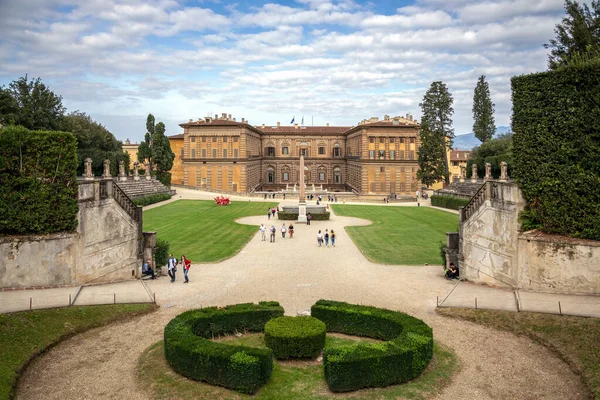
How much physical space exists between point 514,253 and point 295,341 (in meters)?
11.1

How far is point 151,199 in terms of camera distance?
5594cm

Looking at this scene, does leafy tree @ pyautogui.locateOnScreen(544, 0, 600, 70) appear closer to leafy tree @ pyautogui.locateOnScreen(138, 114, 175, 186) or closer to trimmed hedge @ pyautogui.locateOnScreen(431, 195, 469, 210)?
trimmed hedge @ pyautogui.locateOnScreen(431, 195, 469, 210)

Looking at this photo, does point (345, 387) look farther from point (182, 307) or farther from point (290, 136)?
point (290, 136)

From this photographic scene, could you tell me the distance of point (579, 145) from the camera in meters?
18.7

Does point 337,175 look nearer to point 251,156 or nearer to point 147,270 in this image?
point 251,156

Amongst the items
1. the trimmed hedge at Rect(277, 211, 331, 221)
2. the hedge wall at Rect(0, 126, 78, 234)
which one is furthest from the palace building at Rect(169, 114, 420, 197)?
the hedge wall at Rect(0, 126, 78, 234)

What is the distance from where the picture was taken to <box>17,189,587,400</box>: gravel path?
38.1ft

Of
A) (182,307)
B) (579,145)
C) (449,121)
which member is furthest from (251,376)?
(449,121)

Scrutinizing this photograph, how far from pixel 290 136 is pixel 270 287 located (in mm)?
78018

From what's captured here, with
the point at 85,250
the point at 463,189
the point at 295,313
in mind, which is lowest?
the point at 295,313

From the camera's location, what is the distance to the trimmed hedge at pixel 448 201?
52.8 meters

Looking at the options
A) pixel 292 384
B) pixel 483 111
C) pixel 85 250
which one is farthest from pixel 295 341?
pixel 483 111

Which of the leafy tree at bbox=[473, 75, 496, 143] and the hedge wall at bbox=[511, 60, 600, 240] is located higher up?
the leafy tree at bbox=[473, 75, 496, 143]

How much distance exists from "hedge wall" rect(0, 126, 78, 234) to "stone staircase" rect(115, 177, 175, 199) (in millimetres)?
30814
